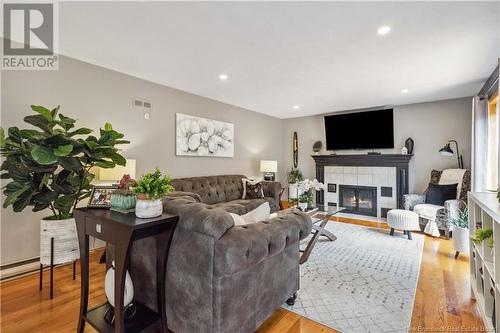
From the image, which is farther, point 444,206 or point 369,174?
point 369,174

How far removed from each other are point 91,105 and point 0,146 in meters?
1.33

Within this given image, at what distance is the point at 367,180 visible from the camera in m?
5.50

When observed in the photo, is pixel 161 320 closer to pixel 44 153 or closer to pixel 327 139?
pixel 44 153

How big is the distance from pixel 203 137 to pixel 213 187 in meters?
1.00

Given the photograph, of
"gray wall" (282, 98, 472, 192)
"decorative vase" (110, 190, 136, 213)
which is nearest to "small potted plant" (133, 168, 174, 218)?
"decorative vase" (110, 190, 136, 213)

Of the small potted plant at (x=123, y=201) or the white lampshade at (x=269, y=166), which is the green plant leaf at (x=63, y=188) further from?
the white lampshade at (x=269, y=166)

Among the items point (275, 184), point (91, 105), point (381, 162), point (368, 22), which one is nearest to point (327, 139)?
point (381, 162)

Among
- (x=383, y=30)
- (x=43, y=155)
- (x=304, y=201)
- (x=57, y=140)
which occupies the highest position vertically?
(x=383, y=30)

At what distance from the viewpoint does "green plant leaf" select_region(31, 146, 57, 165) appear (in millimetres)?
1833

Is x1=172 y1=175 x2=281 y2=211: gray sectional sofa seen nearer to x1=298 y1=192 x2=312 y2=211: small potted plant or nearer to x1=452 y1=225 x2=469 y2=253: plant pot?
x1=298 y1=192 x2=312 y2=211: small potted plant

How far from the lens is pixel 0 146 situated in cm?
200

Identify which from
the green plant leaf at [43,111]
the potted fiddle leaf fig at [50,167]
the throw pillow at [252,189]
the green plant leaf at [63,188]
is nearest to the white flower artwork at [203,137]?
the throw pillow at [252,189]

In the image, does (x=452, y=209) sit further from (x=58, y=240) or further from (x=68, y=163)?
(x=58, y=240)

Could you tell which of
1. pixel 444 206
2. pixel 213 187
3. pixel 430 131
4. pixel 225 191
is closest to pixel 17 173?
pixel 213 187
